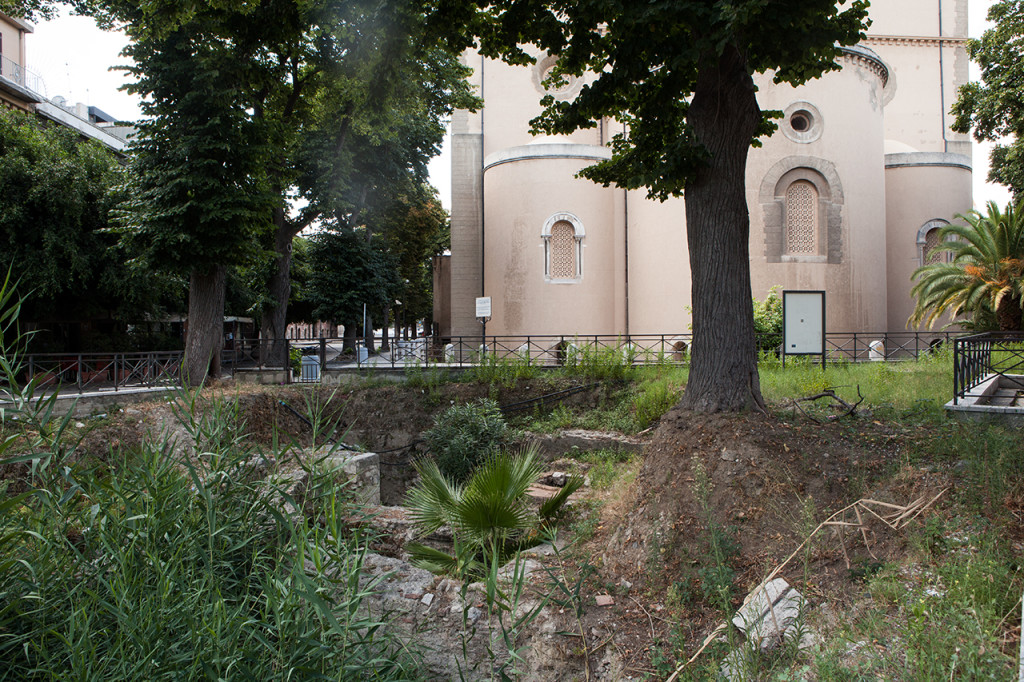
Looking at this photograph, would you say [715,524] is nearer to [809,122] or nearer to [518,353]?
[518,353]

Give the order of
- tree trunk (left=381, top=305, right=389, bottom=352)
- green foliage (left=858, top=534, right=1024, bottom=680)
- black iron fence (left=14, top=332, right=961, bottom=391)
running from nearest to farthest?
green foliage (left=858, top=534, right=1024, bottom=680) → black iron fence (left=14, top=332, right=961, bottom=391) → tree trunk (left=381, top=305, right=389, bottom=352)

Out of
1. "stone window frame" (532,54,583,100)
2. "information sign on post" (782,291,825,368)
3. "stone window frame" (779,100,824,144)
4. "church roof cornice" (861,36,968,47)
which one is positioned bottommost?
"information sign on post" (782,291,825,368)

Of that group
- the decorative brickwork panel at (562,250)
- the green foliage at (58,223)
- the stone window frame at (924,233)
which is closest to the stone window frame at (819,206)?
the stone window frame at (924,233)

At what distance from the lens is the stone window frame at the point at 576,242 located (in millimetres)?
21625

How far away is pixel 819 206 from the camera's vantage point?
A: 20.2 meters

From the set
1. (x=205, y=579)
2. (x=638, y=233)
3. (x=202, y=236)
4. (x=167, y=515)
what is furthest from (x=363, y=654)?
(x=638, y=233)

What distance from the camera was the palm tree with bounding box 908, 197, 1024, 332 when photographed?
15.7 metres

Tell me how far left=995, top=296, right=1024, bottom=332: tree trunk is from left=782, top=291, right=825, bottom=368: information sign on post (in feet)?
25.6

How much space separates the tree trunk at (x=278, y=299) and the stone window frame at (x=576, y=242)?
8.48m

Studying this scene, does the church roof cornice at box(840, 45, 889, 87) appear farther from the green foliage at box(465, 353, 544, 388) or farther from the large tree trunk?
the large tree trunk

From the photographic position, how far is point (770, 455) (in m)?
6.25

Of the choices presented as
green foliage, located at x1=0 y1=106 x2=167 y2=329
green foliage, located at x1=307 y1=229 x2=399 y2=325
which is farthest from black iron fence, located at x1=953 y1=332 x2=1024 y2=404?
green foliage, located at x1=307 y1=229 x2=399 y2=325

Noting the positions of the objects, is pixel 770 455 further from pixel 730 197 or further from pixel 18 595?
pixel 18 595

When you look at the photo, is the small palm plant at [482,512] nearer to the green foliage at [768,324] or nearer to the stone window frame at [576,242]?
the green foliage at [768,324]
